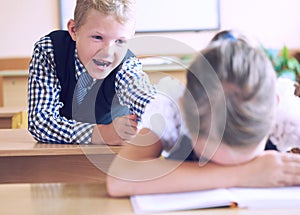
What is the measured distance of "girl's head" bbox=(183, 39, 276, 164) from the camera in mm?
938

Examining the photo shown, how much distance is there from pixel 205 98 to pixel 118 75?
83 cm

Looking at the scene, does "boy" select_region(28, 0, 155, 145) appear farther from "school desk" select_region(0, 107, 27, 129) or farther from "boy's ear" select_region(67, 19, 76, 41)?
"school desk" select_region(0, 107, 27, 129)

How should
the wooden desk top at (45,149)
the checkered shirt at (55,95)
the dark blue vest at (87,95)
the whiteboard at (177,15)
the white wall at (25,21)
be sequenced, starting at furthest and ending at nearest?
the whiteboard at (177,15) → the white wall at (25,21) → the dark blue vest at (87,95) → the checkered shirt at (55,95) → the wooden desk top at (45,149)

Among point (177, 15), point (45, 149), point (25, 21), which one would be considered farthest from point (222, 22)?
point (45, 149)

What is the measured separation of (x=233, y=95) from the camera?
94 centimetres

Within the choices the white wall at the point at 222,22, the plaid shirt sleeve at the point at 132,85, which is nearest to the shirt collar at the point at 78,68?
the plaid shirt sleeve at the point at 132,85

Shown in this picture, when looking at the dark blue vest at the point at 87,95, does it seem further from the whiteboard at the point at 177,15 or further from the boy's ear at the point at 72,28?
the whiteboard at the point at 177,15

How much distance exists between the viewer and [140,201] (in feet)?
3.08

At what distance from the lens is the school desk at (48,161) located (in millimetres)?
1576

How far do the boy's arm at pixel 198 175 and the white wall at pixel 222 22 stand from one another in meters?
3.65

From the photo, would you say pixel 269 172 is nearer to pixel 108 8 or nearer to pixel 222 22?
pixel 108 8

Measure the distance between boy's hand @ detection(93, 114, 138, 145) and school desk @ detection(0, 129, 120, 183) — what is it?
0.11ft

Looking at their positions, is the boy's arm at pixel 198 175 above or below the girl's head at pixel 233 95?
below

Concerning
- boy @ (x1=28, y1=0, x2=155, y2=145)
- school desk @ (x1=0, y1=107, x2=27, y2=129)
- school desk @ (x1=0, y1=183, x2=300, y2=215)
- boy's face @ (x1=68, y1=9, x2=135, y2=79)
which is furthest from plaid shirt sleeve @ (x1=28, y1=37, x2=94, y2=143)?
school desk @ (x1=0, y1=107, x2=27, y2=129)
